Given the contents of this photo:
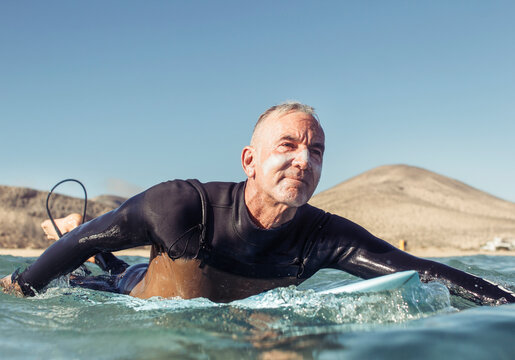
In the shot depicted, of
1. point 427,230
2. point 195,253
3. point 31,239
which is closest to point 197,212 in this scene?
point 195,253

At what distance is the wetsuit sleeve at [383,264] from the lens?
11.1 ft

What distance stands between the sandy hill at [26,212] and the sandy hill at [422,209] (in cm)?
1620

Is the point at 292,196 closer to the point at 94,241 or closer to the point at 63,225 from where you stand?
the point at 94,241

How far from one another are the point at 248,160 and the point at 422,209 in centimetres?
3359

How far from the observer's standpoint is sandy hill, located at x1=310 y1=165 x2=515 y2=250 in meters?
28.2

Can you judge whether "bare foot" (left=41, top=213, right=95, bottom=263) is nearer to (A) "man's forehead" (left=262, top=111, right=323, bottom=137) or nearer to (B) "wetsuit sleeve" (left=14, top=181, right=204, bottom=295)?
(B) "wetsuit sleeve" (left=14, top=181, right=204, bottom=295)

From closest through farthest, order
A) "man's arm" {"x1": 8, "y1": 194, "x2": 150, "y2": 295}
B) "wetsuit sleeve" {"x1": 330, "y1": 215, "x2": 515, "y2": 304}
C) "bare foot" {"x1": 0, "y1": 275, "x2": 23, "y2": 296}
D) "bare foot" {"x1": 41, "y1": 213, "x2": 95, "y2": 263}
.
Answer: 1. "man's arm" {"x1": 8, "y1": 194, "x2": 150, "y2": 295}
2. "wetsuit sleeve" {"x1": 330, "y1": 215, "x2": 515, "y2": 304}
3. "bare foot" {"x1": 0, "y1": 275, "x2": 23, "y2": 296}
4. "bare foot" {"x1": 41, "y1": 213, "x2": 95, "y2": 263}

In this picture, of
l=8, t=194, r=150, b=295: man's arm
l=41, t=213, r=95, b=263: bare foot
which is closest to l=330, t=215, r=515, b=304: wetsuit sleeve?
l=8, t=194, r=150, b=295: man's arm

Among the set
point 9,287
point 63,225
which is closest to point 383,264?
point 9,287

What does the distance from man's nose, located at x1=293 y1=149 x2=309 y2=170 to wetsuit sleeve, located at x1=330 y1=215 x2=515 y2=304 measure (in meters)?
0.78

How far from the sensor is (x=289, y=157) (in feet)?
9.55

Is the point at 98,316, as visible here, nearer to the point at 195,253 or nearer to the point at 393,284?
the point at 195,253

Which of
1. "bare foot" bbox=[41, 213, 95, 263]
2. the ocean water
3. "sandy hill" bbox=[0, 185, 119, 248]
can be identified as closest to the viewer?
the ocean water

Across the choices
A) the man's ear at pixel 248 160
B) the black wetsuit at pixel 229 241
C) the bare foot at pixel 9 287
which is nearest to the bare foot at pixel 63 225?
the bare foot at pixel 9 287
